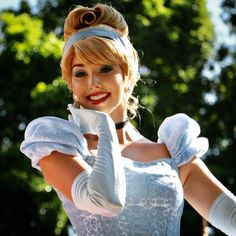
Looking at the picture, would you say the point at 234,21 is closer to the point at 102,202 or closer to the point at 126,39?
the point at 126,39

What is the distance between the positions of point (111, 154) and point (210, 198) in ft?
1.62

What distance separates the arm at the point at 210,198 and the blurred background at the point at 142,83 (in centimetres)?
651

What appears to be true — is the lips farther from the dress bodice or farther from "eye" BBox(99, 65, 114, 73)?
the dress bodice

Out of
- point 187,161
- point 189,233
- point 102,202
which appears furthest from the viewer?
point 189,233

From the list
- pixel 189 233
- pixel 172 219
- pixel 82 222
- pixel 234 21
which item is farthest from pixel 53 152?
pixel 234 21

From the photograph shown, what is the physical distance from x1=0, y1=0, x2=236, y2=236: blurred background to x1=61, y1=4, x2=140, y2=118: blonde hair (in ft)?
20.9

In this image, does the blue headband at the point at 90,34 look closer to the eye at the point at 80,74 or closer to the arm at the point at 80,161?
the eye at the point at 80,74

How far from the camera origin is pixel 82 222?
2.12 m

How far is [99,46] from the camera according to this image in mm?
2244

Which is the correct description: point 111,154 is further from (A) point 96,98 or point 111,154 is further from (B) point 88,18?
(B) point 88,18

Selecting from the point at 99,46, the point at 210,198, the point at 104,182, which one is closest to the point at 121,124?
the point at 99,46

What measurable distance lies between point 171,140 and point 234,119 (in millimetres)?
9241

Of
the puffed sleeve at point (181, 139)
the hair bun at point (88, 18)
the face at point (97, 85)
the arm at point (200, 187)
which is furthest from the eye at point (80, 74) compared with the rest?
the arm at point (200, 187)

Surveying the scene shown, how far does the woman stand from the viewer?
6.40 feet
